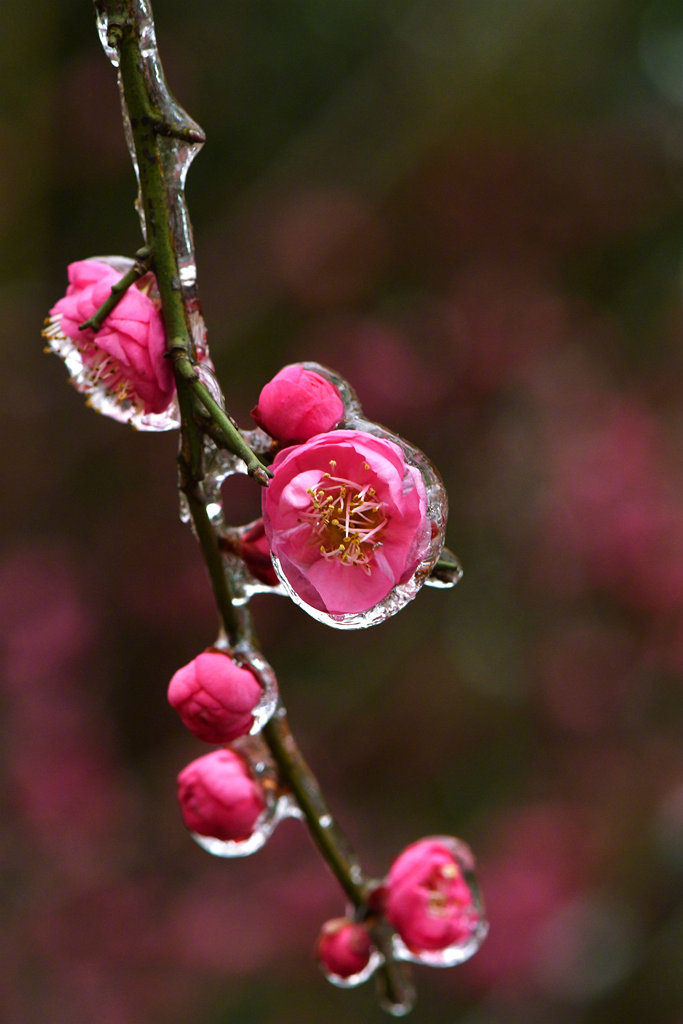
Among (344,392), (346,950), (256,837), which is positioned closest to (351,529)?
(344,392)

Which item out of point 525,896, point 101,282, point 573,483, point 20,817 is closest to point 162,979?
point 20,817

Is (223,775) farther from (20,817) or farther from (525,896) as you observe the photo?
(525,896)

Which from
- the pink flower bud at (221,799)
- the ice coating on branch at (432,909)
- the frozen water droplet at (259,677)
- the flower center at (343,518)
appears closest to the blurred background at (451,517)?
the ice coating on branch at (432,909)

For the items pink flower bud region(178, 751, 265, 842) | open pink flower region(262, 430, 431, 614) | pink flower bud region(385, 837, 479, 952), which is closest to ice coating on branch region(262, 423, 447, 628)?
open pink flower region(262, 430, 431, 614)

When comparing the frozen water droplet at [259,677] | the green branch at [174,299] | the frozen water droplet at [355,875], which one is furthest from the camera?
the frozen water droplet at [355,875]

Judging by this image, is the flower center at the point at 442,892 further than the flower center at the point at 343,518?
Yes

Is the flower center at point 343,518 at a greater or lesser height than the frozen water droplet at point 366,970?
greater

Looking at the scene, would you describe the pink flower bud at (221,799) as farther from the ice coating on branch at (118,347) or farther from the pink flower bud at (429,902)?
the ice coating on branch at (118,347)

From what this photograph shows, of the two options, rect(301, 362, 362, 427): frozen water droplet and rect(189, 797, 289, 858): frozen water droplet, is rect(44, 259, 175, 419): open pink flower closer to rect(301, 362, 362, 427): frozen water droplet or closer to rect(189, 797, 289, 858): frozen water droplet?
rect(301, 362, 362, 427): frozen water droplet
